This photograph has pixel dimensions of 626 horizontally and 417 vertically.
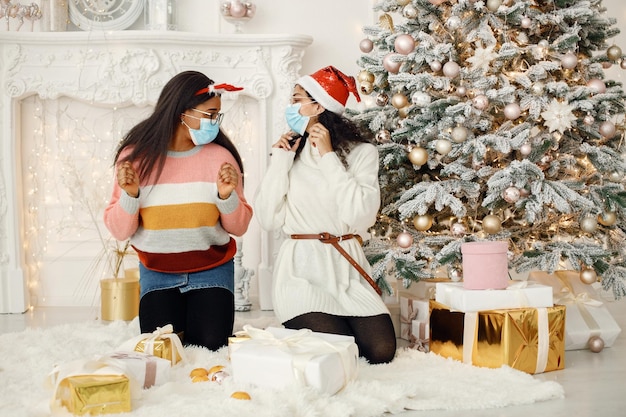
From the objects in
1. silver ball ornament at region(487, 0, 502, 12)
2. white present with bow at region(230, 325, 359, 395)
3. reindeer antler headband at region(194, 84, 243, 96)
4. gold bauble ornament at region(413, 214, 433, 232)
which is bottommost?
white present with bow at region(230, 325, 359, 395)

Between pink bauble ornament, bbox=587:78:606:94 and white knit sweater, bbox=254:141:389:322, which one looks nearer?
white knit sweater, bbox=254:141:389:322

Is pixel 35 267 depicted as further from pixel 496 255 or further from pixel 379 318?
pixel 496 255

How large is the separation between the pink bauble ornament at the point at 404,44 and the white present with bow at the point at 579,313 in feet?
3.58

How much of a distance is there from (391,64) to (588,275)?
1144mm

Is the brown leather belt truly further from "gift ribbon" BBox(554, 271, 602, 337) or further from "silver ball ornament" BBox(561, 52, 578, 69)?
"silver ball ornament" BBox(561, 52, 578, 69)

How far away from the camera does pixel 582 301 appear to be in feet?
10.6

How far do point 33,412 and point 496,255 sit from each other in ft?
5.17

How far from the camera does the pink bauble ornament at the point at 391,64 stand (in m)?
3.27

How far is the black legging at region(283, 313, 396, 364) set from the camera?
2826mm

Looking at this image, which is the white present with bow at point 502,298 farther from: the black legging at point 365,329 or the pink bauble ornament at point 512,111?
the pink bauble ornament at point 512,111

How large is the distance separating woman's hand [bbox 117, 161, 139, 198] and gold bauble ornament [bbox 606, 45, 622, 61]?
1.97 metres

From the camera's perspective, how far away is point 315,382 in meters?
2.26

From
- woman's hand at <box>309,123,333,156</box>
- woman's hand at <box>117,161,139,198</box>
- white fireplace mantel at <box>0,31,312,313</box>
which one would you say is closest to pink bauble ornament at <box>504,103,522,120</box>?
woman's hand at <box>309,123,333,156</box>

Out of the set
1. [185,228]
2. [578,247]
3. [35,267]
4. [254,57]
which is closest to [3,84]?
[35,267]
